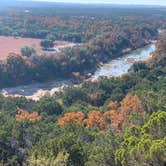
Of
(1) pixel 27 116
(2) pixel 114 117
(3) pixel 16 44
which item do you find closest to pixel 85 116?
(2) pixel 114 117

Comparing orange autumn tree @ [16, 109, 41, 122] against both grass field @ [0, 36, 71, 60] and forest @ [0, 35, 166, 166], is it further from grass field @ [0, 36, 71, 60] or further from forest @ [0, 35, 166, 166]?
grass field @ [0, 36, 71, 60]

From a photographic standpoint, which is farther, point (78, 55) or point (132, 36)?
point (132, 36)

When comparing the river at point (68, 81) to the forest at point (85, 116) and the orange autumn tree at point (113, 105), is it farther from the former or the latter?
the orange autumn tree at point (113, 105)

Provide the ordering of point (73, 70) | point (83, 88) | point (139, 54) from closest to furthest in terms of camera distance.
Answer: point (83, 88) < point (73, 70) < point (139, 54)

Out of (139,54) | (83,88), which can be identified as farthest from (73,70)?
(139,54)

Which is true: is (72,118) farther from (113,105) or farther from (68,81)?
(68,81)

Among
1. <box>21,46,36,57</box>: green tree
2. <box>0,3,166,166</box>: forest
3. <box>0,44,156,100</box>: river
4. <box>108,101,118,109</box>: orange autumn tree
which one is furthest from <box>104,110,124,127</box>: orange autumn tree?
<box>21,46,36,57</box>: green tree

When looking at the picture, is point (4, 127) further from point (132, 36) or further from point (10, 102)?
point (132, 36)

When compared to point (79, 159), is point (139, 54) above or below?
below

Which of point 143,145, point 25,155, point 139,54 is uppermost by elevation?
point 143,145
